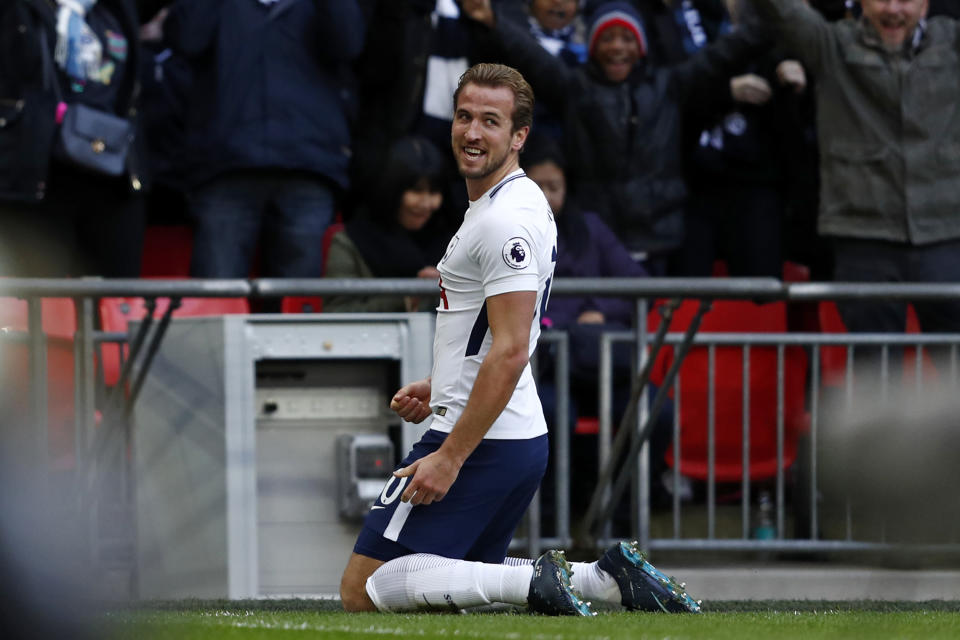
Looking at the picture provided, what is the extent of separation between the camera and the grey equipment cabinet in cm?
706

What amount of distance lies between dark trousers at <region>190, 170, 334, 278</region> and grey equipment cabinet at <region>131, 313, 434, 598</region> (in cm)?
112

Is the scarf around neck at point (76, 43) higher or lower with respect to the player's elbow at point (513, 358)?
higher

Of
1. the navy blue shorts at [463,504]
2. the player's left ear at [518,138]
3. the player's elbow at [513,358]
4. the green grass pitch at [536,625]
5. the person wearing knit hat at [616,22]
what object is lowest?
the green grass pitch at [536,625]

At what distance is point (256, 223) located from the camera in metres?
8.47

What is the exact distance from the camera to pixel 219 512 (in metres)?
7.03

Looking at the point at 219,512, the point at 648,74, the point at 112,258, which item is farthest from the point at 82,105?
the point at 648,74

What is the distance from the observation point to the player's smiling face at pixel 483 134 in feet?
17.9

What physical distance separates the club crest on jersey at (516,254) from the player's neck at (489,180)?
294mm

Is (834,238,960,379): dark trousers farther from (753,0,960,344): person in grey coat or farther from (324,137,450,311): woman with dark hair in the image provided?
(324,137,450,311): woman with dark hair

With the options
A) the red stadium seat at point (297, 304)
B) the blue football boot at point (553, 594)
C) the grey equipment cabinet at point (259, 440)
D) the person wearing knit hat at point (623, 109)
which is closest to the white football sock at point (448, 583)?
the blue football boot at point (553, 594)

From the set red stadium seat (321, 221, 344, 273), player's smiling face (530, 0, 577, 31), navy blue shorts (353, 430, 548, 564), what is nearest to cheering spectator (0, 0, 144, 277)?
red stadium seat (321, 221, 344, 273)

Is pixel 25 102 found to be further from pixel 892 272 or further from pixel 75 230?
pixel 892 272

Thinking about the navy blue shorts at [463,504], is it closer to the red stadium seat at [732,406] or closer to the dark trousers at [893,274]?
the red stadium seat at [732,406]

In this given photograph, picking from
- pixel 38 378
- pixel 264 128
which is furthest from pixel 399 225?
pixel 38 378
